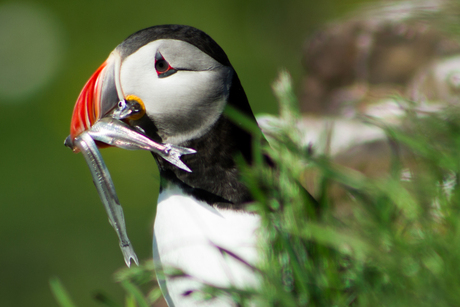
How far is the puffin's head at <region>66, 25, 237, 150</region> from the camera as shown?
1.03 meters

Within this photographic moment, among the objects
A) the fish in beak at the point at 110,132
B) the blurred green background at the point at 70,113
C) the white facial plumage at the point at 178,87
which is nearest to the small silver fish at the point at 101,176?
the fish in beak at the point at 110,132

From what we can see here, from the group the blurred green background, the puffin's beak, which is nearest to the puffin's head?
the puffin's beak

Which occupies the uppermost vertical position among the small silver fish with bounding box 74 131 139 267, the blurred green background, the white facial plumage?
the white facial plumage

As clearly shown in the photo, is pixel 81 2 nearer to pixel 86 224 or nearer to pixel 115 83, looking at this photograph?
pixel 86 224

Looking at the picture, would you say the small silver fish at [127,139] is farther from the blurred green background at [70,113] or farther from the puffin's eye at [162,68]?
the blurred green background at [70,113]

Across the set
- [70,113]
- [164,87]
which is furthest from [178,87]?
[70,113]

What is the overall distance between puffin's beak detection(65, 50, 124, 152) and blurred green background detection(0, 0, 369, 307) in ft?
7.31

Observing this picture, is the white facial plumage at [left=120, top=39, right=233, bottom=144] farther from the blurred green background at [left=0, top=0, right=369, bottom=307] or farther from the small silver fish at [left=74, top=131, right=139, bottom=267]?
the blurred green background at [left=0, top=0, right=369, bottom=307]

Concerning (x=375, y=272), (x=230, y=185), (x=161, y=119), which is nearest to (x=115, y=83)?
(x=161, y=119)

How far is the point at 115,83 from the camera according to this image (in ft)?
3.45

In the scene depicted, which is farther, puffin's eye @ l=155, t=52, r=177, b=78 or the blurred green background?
the blurred green background

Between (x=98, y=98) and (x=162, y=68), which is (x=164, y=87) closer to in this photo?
(x=162, y=68)

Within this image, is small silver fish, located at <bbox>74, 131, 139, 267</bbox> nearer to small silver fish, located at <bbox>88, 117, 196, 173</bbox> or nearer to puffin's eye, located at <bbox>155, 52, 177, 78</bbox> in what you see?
small silver fish, located at <bbox>88, 117, 196, 173</bbox>

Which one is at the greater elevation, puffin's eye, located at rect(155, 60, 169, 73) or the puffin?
puffin's eye, located at rect(155, 60, 169, 73)
